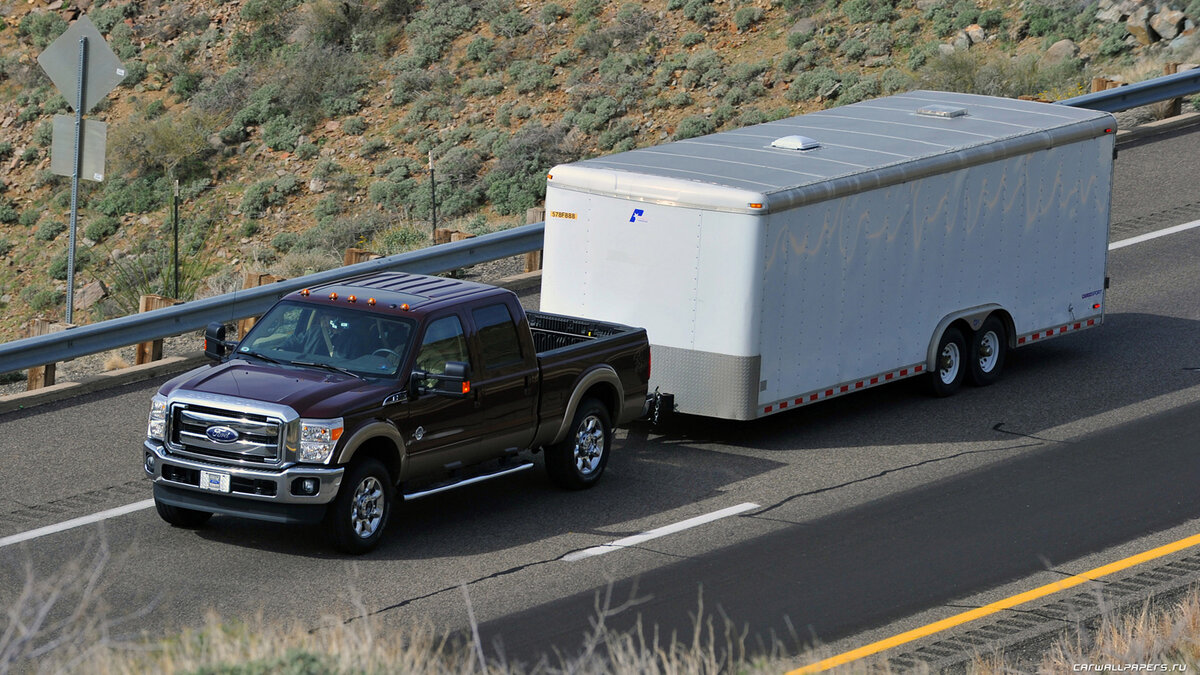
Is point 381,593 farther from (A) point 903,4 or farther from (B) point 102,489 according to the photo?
(A) point 903,4

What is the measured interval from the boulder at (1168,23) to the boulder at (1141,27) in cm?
14

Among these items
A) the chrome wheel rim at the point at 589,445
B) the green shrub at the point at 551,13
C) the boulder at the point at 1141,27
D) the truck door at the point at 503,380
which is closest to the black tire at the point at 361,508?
the truck door at the point at 503,380

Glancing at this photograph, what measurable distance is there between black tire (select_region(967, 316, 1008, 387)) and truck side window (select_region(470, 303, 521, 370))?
5326 mm

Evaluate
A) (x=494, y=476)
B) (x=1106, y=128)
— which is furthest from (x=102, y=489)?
(x=1106, y=128)

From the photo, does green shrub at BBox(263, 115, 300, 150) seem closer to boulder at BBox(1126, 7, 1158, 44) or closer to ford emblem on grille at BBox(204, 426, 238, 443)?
boulder at BBox(1126, 7, 1158, 44)

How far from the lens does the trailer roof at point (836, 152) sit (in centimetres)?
1430

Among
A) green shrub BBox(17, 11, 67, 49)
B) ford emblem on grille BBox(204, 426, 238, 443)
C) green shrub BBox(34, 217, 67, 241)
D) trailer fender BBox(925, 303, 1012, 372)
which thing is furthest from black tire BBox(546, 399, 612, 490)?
green shrub BBox(17, 11, 67, 49)

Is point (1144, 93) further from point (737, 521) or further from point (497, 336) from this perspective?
point (497, 336)

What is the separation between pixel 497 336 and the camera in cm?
1290

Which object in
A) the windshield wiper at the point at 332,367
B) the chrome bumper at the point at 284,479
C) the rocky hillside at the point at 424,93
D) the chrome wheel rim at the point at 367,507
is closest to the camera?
the chrome bumper at the point at 284,479

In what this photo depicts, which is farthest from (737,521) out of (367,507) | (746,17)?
(746,17)

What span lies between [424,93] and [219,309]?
19550 millimetres

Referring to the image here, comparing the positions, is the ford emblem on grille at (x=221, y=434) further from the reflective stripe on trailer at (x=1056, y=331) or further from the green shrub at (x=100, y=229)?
the green shrub at (x=100, y=229)

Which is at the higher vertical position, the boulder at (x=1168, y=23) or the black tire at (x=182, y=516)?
the boulder at (x=1168, y=23)
